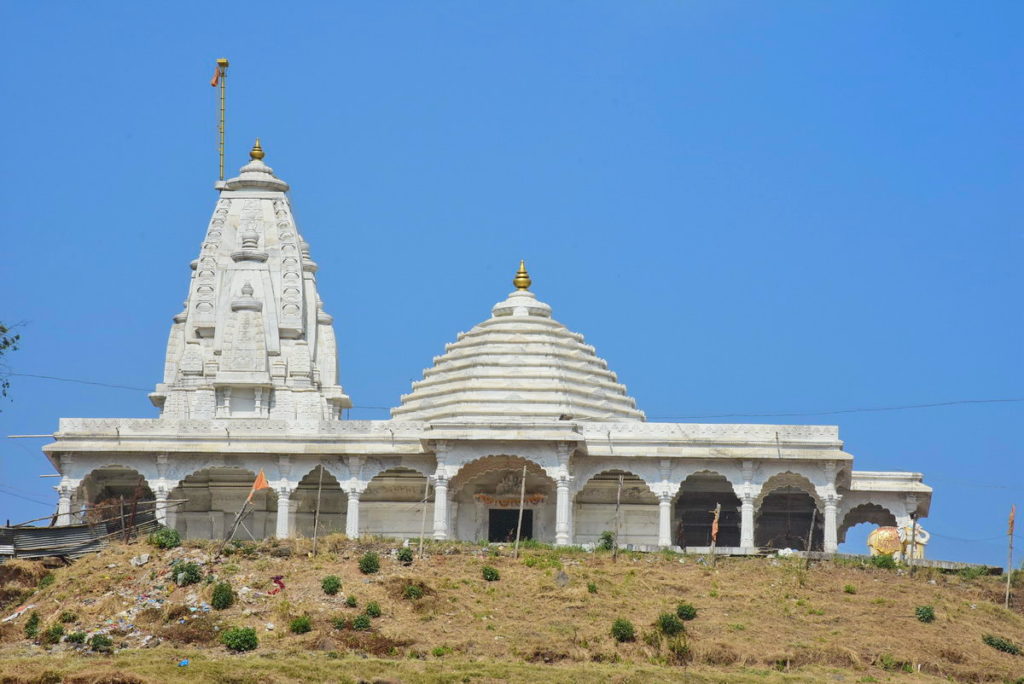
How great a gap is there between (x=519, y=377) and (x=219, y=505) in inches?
417

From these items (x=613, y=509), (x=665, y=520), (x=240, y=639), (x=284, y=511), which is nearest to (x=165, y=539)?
(x=284, y=511)

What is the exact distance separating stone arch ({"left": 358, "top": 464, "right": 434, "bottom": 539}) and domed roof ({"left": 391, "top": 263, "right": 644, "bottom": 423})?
2.36 m

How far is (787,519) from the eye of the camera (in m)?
89.6

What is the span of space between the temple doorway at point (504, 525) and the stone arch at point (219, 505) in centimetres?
699

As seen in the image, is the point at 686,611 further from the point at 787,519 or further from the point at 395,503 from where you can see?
the point at 395,503

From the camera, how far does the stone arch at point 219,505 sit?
8862 cm

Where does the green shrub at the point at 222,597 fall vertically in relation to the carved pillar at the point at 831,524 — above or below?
below

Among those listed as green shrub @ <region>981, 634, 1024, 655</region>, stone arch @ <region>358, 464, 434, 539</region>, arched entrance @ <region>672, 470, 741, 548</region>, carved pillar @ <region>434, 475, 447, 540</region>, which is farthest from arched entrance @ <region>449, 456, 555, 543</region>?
green shrub @ <region>981, 634, 1024, 655</region>

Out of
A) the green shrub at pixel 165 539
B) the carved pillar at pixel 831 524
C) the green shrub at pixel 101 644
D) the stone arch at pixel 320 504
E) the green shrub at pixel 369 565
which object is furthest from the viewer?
the stone arch at pixel 320 504

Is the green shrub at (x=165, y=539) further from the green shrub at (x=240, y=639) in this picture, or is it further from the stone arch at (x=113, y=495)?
the green shrub at (x=240, y=639)

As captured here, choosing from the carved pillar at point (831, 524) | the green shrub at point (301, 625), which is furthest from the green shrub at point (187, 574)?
the carved pillar at point (831, 524)

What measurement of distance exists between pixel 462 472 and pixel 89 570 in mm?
14069

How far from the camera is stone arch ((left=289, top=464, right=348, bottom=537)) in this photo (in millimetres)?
88438

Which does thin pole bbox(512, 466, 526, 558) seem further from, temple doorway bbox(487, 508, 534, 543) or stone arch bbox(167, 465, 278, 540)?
stone arch bbox(167, 465, 278, 540)
